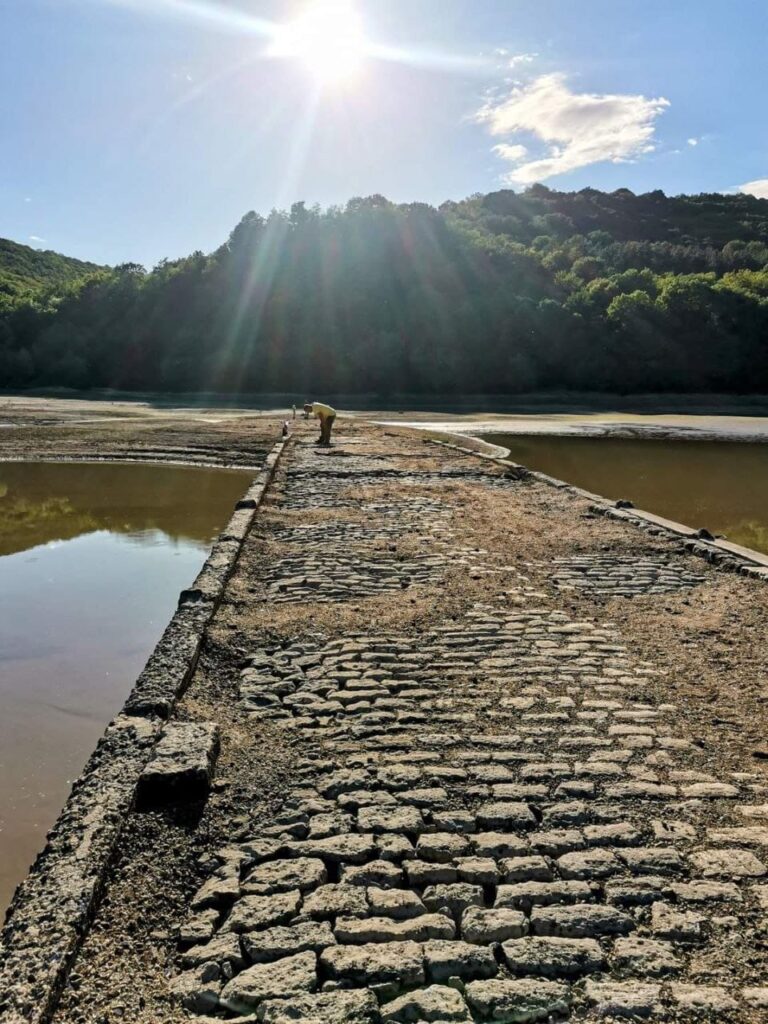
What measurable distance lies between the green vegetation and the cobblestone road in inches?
1823

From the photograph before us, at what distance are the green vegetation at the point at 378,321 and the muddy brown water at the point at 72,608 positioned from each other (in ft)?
117

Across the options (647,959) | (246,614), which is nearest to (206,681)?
(246,614)

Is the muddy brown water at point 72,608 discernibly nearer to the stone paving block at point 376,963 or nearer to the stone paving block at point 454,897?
the stone paving block at point 376,963

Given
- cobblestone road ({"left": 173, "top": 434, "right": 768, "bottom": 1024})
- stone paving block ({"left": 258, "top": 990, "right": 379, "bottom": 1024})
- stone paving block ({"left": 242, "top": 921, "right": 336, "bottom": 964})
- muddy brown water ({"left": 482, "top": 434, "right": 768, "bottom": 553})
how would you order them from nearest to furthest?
stone paving block ({"left": 258, "top": 990, "right": 379, "bottom": 1024}) < cobblestone road ({"left": 173, "top": 434, "right": 768, "bottom": 1024}) < stone paving block ({"left": 242, "top": 921, "right": 336, "bottom": 964}) < muddy brown water ({"left": 482, "top": 434, "right": 768, "bottom": 553})

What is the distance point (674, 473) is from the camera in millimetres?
21062

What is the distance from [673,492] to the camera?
1772 cm

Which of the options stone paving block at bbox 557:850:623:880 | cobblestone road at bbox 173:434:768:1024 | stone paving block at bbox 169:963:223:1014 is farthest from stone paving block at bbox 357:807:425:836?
stone paving block at bbox 169:963:223:1014

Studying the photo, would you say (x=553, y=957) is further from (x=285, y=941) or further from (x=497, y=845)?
(x=285, y=941)

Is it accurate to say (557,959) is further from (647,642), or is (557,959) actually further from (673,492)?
(673,492)

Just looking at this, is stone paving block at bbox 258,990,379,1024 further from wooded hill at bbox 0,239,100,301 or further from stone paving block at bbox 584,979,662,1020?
wooded hill at bbox 0,239,100,301

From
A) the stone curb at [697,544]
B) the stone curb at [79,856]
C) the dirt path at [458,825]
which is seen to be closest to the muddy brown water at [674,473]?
the stone curb at [697,544]

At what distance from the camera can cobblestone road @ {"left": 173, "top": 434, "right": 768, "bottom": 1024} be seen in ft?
8.50

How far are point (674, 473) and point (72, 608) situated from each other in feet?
56.2

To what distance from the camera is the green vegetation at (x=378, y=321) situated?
51.7 metres
